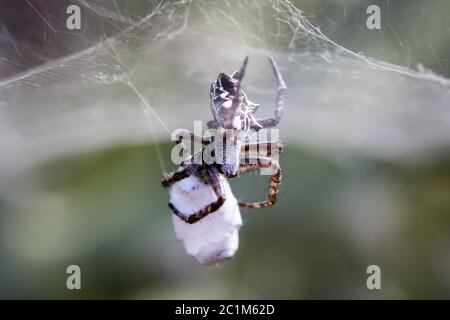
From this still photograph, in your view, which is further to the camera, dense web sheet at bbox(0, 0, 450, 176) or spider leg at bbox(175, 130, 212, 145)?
dense web sheet at bbox(0, 0, 450, 176)

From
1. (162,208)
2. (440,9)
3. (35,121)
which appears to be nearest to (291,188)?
(162,208)

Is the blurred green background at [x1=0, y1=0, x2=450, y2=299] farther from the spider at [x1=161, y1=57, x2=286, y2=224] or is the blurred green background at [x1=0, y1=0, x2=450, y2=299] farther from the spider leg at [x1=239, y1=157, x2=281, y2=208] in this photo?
the spider at [x1=161, y1=57, x2=286, y2=224]

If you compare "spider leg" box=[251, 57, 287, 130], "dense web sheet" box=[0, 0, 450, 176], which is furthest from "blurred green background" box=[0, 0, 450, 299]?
"spider leg" box=[251, 57, 287, 130]

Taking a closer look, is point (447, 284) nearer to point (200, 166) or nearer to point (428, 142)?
point (428, 142)

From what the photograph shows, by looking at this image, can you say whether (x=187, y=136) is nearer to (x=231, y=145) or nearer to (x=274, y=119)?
(x=231, y=145)

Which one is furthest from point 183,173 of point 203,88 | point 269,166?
point 203,88

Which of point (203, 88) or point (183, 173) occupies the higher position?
point (203, 88)

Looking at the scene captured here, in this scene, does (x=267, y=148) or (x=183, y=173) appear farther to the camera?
(x=267, y=148)
